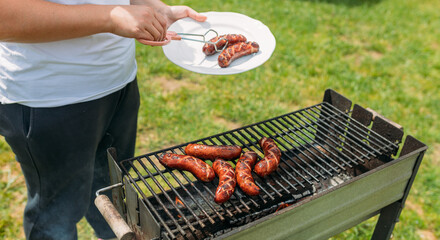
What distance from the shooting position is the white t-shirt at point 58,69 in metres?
1.85

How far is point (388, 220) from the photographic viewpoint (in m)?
2.77

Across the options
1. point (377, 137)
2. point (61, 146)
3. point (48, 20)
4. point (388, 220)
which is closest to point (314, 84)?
point (377, 137)

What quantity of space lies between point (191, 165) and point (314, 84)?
3622mm

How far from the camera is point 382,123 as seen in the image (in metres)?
2.62

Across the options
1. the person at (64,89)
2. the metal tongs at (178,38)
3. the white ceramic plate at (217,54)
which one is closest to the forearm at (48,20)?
the person at (64,89)

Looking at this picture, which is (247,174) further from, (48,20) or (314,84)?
(314,84)

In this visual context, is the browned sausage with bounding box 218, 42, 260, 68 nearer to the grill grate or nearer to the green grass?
the grill grate

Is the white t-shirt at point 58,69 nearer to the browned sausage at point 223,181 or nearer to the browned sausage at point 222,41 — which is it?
the browned sausage at point 222,41

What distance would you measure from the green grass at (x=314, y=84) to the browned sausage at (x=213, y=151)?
1592 mm

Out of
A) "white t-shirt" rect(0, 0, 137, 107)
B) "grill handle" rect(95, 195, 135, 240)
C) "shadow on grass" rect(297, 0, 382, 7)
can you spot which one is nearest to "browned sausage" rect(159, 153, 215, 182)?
"grill handle" rect(95, 195, 135, 240)

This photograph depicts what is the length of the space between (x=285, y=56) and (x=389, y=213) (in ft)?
12.0

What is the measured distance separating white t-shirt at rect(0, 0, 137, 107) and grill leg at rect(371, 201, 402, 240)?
2.10 m

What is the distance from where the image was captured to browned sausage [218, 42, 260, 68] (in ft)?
7.61

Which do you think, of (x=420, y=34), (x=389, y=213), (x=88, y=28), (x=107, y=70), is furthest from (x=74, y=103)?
(x=420, y=34)
